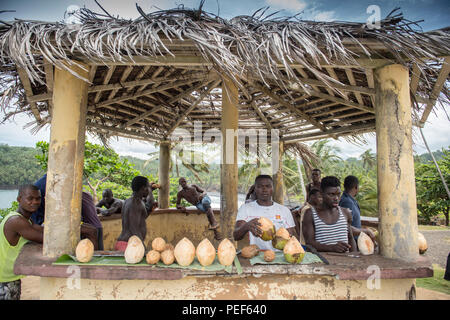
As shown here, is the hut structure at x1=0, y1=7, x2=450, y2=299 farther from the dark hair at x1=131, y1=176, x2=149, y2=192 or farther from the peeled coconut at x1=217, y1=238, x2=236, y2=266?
the dark hair at x1=131, y1=176, x2=149, y2=192

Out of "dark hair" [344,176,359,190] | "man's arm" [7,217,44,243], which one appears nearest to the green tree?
"dark hair" [344,176,359,190]

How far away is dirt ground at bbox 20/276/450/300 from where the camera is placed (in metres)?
4.52

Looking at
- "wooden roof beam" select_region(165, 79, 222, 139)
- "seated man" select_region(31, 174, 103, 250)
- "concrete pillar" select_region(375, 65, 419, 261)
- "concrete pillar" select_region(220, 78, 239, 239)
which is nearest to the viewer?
"concrete pillar" select_region(375, 65, 419, 261)

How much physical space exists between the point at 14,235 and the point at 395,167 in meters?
3.81

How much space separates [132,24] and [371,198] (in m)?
18.5

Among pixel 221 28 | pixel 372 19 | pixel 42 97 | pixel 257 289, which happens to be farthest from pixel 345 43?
pixel 42 97

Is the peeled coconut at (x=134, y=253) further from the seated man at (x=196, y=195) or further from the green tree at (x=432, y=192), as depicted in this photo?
the green tree at (x=432, y=192)

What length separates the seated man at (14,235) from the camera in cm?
284

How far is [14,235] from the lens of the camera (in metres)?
2.87

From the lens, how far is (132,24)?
2.69 metres

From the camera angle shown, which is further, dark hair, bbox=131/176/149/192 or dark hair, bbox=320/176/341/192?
dark hair, bbox=131/176/149/192

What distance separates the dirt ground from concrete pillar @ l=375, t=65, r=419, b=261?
281 cm

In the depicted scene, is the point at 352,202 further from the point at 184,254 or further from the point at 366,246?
the point at 184,254

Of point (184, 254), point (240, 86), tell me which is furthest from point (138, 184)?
point (240, 86)
